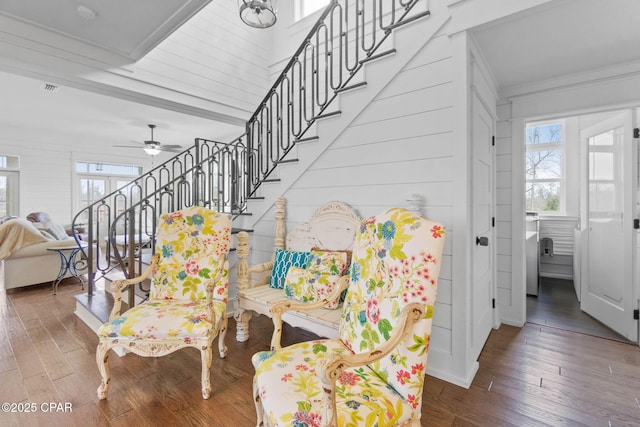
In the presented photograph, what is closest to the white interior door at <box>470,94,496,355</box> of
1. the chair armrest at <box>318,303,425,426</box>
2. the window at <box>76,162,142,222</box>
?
the chair armrest at <box>318,303,425,426</box>

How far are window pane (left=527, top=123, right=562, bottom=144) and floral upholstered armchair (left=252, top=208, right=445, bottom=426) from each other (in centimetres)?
490

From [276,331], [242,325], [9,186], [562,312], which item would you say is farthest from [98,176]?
[562,312]

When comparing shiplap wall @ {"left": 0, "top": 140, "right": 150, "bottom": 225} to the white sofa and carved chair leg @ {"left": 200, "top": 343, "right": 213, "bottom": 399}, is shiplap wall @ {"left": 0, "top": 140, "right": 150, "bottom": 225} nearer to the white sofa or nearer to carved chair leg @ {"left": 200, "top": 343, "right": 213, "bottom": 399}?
the white sofa

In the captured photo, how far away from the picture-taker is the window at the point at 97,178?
7.47 metres

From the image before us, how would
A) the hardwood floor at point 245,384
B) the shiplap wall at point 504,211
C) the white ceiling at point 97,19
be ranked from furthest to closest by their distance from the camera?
1. the shiplap wall at point 504,211
2. the white ceiling at point 97,19
3. the hardwood floor at point 245,384

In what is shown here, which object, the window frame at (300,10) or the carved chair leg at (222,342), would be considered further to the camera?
the window frame at (300,10)

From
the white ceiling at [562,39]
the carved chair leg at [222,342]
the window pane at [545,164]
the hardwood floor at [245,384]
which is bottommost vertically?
the hardwood floor at [245,384]

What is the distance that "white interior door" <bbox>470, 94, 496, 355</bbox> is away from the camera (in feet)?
6.89

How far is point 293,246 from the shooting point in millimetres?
2779

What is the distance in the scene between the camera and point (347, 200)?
8.14 ft

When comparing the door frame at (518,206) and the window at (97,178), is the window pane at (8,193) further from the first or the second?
the door frame at (518,206)

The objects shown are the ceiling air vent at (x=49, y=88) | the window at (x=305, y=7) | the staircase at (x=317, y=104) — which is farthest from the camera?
the window at (x=305, y=7)

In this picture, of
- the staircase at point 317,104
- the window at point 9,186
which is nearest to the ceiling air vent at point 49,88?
the staircase at point 317,104

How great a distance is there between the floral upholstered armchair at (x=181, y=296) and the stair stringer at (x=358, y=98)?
28.5 inches
